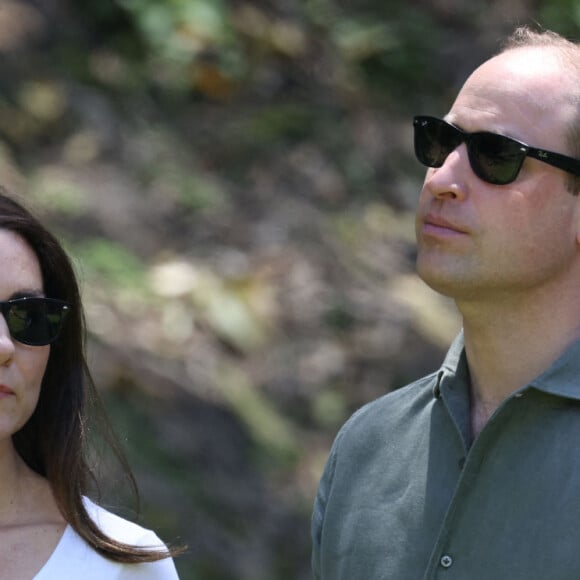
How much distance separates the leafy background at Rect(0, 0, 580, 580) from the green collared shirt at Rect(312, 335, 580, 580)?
8.87 ft

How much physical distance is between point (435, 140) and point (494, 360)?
2.03 feet

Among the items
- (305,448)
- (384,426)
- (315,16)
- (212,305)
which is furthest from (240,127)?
(384,426)

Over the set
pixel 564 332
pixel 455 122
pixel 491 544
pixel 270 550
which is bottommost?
pixel 270 550

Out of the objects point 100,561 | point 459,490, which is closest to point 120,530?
point 100,561

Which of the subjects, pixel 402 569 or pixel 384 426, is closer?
pixel 402 569

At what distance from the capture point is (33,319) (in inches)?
121

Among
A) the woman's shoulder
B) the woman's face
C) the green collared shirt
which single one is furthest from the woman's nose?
the green collared shirt

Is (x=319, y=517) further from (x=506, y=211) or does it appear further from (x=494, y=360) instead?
(x=506, y=211)

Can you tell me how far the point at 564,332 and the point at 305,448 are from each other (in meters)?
4.34

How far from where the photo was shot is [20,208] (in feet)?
10.6

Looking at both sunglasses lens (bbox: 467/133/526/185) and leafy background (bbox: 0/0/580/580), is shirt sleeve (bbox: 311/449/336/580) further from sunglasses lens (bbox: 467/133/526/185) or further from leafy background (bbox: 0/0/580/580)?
leafy background (bbox: 0/0/580/580)

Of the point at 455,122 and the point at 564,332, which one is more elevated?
the point at 455,122

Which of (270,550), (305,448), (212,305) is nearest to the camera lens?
(270,550)

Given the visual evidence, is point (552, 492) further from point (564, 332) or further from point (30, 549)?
point (30, 549)
